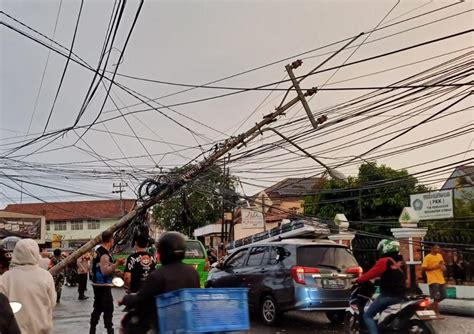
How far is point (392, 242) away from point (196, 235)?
136 ft

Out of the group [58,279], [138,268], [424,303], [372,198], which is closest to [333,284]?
[424,303]

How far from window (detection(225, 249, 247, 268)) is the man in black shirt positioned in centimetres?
502

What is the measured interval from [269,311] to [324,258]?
4.91ft

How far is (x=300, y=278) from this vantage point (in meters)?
10.4

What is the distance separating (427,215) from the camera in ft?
64.7

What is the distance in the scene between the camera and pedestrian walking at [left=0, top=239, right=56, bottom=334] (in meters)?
4.82

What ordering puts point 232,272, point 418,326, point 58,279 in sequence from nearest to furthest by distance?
point 418,326 < point 232,272 < point 58,279

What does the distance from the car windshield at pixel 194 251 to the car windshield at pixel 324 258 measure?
6.92 metres

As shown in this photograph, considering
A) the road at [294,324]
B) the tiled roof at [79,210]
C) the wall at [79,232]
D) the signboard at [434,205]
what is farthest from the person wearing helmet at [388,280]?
the wall at [79,232]

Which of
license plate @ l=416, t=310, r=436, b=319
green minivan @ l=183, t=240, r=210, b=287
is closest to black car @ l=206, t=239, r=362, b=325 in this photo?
license plate @ l=416, t=310, r=436, b=319

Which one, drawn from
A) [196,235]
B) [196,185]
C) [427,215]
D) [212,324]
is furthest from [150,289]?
[196,235]

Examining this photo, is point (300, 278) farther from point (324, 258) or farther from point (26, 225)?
point (26, 225)

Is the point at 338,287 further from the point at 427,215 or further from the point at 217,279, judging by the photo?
the point at 427,215

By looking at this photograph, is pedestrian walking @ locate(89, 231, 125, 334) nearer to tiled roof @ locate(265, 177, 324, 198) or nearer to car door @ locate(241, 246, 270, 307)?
car door @ locate(241, 246, 270, 307)
